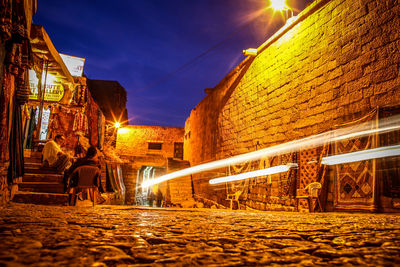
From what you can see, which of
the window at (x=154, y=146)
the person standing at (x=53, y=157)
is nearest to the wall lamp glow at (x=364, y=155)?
the person standing at (x=53, y=157)

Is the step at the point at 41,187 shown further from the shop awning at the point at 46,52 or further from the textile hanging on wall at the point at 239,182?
the textile hanging on wall at the point at 239,182

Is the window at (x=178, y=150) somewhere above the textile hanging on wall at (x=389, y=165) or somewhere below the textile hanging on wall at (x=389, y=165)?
above

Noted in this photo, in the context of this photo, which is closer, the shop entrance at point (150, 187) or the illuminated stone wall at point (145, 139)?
the illuminated stone wall at point (145, 139)

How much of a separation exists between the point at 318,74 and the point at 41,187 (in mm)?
7269

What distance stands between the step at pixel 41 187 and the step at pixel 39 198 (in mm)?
916

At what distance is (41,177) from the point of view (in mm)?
6531

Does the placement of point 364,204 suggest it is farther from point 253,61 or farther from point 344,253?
point 253,61

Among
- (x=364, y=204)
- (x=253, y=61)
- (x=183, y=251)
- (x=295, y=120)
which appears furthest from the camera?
(x=253, y=61)

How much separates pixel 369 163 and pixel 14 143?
6.11 metres

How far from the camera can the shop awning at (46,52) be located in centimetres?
689

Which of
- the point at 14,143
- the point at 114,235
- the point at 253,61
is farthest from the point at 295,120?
the point at 14,143

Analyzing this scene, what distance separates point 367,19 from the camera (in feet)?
14.5

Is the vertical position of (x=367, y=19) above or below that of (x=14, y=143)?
above

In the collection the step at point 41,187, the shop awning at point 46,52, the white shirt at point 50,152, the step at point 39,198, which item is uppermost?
the shop awning at point 46,52
